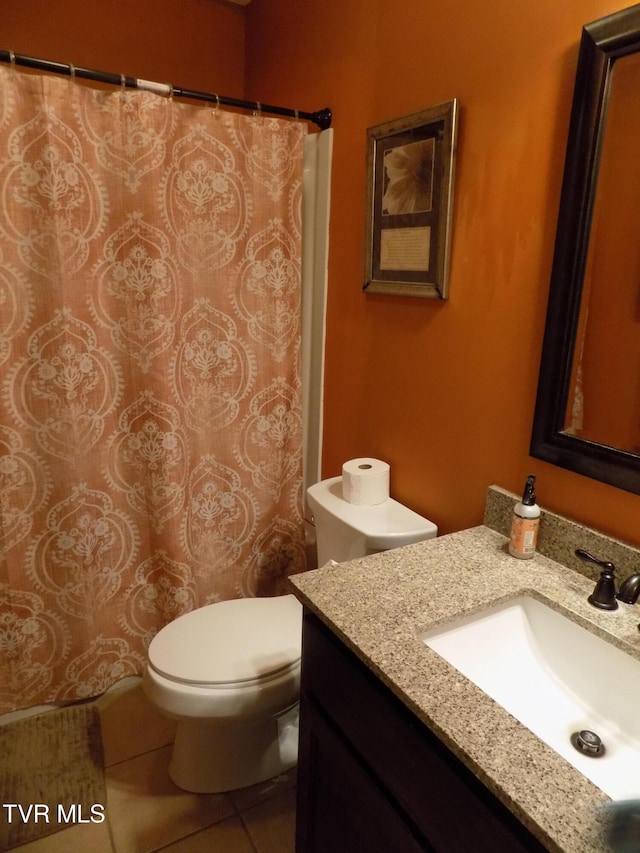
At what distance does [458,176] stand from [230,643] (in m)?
1.28

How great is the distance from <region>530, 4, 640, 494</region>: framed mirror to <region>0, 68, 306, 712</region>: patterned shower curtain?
0.94m

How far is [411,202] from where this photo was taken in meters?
1.46

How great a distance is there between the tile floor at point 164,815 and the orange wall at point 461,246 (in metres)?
0.90

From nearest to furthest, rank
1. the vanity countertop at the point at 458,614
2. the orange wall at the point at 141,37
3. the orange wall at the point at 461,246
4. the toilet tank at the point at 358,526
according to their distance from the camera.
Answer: the vanity countertop at the point at 458,614, the orange wall at the point at 461,246, the toilet tank at the point at 358,526, the orange wall at the point at 141,37

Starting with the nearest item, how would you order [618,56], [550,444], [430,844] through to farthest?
[430,844]
[618,56]
[550,444]

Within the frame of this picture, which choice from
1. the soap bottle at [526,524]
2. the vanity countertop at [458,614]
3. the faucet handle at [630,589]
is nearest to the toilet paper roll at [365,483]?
the vanity countertop at [458,614]

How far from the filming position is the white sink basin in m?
0.90

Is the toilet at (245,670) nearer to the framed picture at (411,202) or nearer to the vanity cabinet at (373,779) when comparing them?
the vanity cabinet at (373,779)

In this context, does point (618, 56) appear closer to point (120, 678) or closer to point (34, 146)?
point (34, 146)

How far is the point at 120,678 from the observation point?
1948mm

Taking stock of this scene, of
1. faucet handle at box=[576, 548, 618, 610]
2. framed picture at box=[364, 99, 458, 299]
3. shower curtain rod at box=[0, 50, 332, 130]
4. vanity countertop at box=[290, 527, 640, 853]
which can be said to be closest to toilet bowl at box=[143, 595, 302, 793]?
vanity countertop at box=[290, 527, 640, 853]

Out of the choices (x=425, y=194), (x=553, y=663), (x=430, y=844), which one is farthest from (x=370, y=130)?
(x=430, y=844)

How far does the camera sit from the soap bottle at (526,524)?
1.18 metres

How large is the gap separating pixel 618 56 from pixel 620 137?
0.13 m
